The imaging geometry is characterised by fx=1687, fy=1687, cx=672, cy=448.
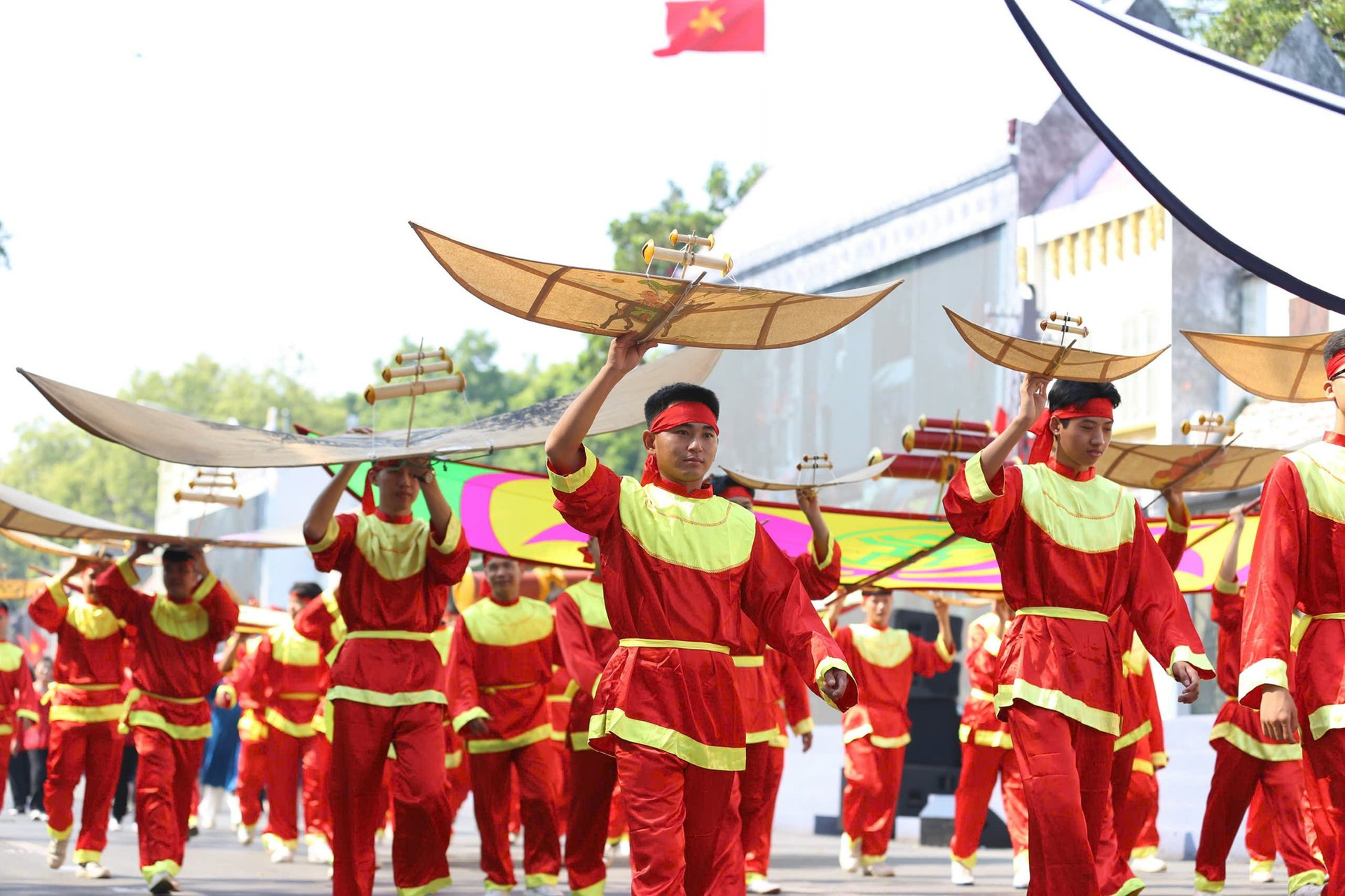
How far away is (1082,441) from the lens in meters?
6.46

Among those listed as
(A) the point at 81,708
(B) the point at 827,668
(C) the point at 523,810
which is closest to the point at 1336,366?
(B) the point at 827,668

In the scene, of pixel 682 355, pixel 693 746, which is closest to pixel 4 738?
pixel 682 355

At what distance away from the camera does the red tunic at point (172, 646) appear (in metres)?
10.0

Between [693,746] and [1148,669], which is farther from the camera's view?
[1148,669]

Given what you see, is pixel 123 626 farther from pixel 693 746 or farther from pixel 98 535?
pixel 693 746

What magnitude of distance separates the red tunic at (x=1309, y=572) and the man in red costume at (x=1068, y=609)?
0.59 meters

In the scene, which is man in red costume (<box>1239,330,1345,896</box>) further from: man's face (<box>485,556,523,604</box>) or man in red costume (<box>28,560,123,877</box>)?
man in red costume (<box>28,560,123,877</box>)

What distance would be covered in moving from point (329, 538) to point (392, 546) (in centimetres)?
31

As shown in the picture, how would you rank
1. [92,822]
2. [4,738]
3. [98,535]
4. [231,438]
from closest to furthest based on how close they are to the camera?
[231,438], [98,535], [92,822], [4,738]

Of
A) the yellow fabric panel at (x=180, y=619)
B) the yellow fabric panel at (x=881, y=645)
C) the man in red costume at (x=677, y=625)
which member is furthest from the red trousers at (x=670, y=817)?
the yellow fabric panel at (x=881, y=645)

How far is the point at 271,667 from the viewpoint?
13.7 meters

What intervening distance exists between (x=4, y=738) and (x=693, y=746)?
9750 mm

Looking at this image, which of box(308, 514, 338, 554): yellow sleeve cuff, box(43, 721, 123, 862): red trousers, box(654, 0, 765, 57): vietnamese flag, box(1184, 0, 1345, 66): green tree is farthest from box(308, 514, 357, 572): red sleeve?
box(654, 0, 765, 57): vietnamese flag

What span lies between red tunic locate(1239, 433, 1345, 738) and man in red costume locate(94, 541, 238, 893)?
6.68 m
